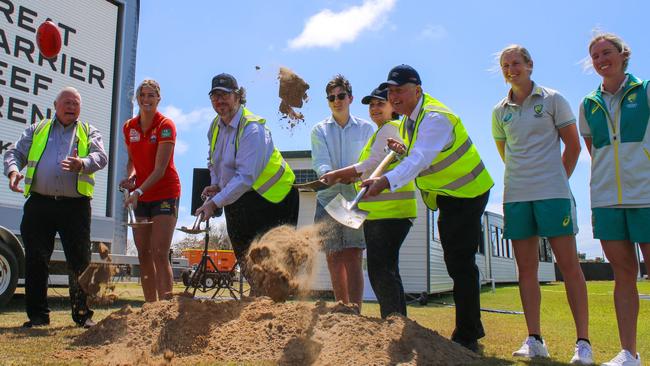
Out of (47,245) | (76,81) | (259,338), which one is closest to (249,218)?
(259,338)

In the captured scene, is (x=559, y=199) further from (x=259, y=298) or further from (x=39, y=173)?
(x=39, y=173)

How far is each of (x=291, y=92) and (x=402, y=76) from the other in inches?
75.3

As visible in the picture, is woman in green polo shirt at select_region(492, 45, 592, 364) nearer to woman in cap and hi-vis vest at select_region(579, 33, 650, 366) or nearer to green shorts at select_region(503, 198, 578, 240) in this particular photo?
green shorts at select_region(503, 198, 578, 240)

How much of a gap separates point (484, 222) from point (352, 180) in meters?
14.7

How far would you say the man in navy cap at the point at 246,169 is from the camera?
423 cm

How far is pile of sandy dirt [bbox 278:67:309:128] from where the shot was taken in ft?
17.3

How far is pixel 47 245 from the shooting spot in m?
4.77

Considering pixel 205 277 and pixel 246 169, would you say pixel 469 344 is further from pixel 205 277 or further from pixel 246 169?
pixel 205 277

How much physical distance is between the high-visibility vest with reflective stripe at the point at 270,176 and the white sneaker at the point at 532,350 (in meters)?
2.00

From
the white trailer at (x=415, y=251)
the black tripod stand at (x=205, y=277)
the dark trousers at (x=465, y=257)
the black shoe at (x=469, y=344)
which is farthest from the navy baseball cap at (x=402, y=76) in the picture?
the white trailer at (x=415, y=251)

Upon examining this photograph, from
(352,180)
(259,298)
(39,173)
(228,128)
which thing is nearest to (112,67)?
(39,173)

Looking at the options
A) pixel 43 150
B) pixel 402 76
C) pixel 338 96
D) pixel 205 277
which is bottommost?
pixel 205 277

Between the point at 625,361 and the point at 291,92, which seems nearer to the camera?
the point at 625,361

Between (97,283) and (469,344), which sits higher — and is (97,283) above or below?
above
